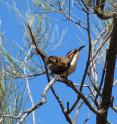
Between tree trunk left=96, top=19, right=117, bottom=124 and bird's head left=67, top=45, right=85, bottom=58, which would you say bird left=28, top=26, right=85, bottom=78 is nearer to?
bird's head left=67, top=45, right=85, bottom=58

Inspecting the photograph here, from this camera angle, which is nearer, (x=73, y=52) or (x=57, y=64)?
(x=57, y=64)

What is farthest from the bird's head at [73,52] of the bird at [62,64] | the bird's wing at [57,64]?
the bird's wing at [57,64]

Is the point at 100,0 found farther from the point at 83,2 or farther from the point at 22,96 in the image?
the point at 22,96

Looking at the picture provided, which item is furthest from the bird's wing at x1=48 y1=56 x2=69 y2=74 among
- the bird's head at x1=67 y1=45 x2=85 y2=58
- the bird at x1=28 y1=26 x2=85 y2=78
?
the bird's head at x1=67 y1=45 x2=85 y2=58

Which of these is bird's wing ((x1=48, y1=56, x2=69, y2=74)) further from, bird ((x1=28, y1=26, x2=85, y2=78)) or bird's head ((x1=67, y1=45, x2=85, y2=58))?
bird's head ((x1=67, y1=45, x2=85, y2=58))

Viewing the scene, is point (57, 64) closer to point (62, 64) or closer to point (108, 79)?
point (62, 64)

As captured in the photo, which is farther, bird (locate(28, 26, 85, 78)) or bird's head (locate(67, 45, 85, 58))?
bird's head (locate(67, 45, 85, 58))

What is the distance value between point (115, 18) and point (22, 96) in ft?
2.26

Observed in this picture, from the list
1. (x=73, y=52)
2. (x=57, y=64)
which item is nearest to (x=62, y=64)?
(x=57, y=64)

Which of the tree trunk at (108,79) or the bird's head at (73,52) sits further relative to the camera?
the bird's head at (73,52)

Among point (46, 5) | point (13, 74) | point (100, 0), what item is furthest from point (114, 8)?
point (13, 74)

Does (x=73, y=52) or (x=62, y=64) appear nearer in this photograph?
(x=62, y=64)

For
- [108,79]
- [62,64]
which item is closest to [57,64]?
[62,64]

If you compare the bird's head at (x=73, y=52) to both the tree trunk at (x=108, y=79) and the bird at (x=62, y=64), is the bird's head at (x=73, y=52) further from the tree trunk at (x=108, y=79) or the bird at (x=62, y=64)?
the tree trunk at (x=108, y=79)
